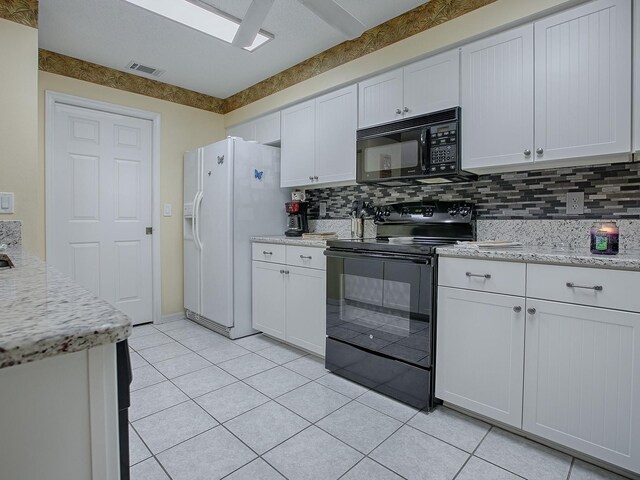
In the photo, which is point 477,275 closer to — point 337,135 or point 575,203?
point 575,203

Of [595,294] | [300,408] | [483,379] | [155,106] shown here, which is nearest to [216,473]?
[300,408]

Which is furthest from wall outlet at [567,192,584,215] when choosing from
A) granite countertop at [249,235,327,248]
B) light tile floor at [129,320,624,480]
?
granite countertop at [249,235,327,248]

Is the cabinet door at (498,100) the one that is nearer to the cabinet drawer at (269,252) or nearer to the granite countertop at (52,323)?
the cabinet drawer at (269,252)

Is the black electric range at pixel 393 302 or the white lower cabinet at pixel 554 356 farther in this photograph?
the black electric range at pixel 393 302

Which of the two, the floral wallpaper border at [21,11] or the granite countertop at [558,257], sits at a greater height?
the floral wallpaper border at [21,11]

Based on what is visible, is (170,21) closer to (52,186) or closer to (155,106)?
(155,106)

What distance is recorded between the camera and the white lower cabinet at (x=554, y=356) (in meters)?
1.44

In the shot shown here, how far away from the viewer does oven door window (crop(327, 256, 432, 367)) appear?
78.1 inches

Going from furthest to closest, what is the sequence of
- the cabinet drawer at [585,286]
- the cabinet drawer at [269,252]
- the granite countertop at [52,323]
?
the cabinet drawer at [269,252] → the cabinet drawer at [585,286] → the granite countertop at [52,323]

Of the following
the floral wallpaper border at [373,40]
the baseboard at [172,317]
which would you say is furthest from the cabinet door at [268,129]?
the baseboard at [172,317]

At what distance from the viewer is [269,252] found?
3.04 m

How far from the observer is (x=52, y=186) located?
3086 mm

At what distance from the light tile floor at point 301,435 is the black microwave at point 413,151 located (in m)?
1.38

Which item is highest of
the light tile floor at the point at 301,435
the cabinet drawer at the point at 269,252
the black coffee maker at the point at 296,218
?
the black coffee maker at the point at 296,218
